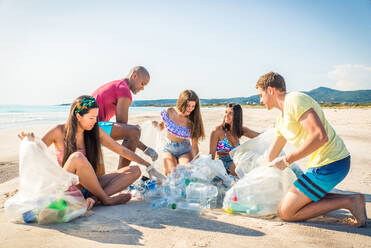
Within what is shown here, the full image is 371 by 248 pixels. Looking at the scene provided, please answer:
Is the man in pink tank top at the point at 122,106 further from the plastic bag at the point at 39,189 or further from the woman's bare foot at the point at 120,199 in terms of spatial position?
the plastic bag at the point at 39,189

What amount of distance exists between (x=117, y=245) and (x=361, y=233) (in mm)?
2058

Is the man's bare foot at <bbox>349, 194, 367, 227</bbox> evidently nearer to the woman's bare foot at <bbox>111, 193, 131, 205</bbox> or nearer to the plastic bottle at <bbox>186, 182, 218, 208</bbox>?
the plastic bottle at <bbox>186, 182, 218, 208</bbox>

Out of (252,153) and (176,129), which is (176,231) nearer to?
(252,153)

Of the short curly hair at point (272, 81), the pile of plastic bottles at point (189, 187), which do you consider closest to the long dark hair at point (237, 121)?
the pile of plastic bottles at point (189, 187)

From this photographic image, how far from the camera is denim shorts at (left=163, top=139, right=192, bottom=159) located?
4.40m

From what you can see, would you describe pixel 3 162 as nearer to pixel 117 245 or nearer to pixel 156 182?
pixel 156 182

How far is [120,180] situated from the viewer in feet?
10.7

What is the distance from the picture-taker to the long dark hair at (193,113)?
439 cm

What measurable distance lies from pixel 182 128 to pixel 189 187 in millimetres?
1284

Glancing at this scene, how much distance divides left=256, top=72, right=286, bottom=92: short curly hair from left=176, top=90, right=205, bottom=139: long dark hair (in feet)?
5.49

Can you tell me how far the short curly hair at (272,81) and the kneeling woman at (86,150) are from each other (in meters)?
1.64

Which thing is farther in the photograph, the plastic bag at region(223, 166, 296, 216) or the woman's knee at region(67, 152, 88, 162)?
the plastic bag at region(223, 166, 296, 216)

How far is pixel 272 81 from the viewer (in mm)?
2768

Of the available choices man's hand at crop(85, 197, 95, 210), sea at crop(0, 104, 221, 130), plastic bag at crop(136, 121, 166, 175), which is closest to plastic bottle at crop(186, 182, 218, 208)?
man's hand at crop(85, 197, 95, 210)
